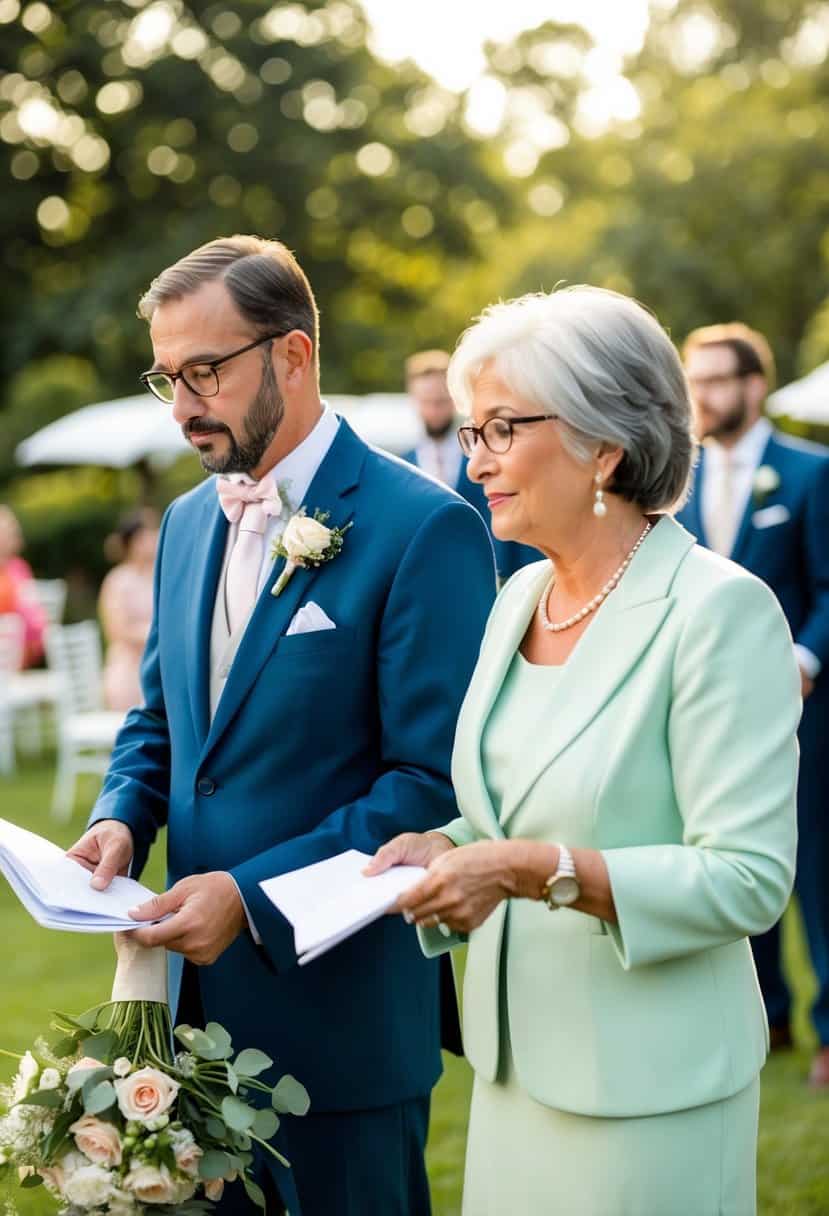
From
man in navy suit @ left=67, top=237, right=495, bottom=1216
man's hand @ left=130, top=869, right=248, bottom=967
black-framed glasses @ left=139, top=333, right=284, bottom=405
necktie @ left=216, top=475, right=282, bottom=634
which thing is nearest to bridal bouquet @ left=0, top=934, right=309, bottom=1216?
man's hand @ left=130, top=869, right=248, bottom=967

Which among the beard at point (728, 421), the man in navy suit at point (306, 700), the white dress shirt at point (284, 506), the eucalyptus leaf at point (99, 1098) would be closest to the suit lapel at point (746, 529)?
the beard at point (728, 421)

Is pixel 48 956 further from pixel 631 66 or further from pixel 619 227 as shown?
pixel 631 66

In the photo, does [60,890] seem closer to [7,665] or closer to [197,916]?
[197,916]

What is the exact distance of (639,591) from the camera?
2525 millimetres

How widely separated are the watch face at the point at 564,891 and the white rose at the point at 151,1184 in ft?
2.59

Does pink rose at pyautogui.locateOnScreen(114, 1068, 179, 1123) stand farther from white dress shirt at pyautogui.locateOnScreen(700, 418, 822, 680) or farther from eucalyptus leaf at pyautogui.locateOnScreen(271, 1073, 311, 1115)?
white dress shirt at pyautogui.locateOnScreen(700, 418, 822, 680)

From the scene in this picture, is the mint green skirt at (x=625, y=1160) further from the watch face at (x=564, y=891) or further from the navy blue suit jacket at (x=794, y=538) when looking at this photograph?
the navy blue suit jacket at (x=794, y=538)

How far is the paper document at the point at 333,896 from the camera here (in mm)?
2346

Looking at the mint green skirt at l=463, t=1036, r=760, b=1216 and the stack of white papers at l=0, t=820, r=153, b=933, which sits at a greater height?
the stack of white papers at l=0, t=820, r=153, b=933

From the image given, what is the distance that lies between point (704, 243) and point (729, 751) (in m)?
32.7

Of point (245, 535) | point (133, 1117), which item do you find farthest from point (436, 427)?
point (133, 1117)

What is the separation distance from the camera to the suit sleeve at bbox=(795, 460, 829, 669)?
18.6 ft

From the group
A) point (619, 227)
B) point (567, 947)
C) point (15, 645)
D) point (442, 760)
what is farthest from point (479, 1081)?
point (619, 227)

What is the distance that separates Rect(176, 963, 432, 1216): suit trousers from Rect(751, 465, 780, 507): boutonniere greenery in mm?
3209
